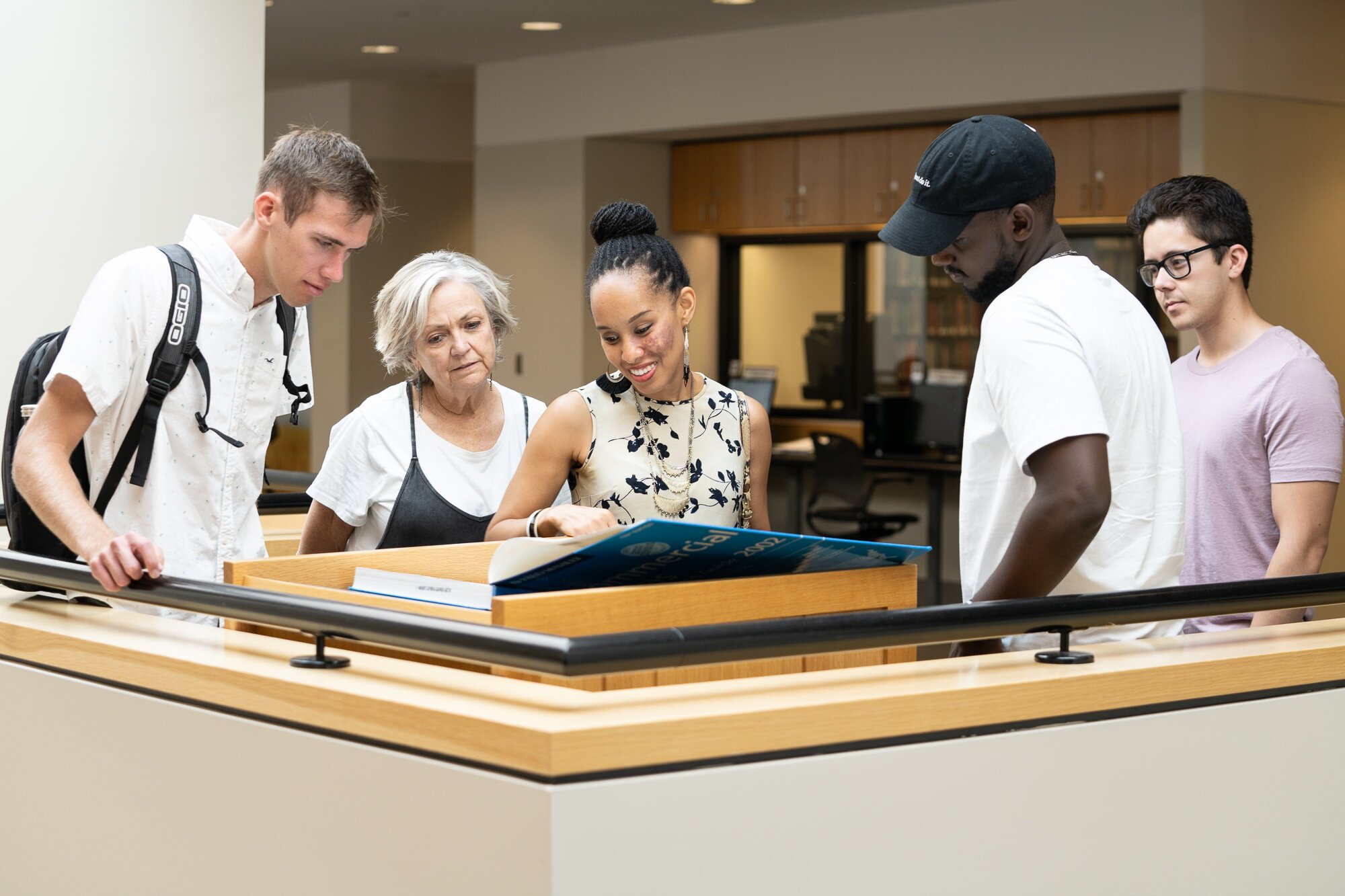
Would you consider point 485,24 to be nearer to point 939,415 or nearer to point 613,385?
point 939,415

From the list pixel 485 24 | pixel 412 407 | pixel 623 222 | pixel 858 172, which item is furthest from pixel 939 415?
pixel 623 222

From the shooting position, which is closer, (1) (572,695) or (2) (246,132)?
(1) (572,695)

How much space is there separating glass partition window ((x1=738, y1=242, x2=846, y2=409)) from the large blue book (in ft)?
25.9

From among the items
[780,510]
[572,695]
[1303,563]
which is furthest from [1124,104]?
[572,695]

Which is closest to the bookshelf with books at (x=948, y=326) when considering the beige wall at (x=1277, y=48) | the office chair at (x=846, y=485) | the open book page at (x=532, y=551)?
the office chair at (x=846, y=485)

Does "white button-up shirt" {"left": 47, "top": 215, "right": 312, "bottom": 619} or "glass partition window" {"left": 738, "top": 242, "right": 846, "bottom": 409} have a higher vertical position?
"glass partition window" {"left": 738, "top": 242, "right": 846, "bottom": 409}

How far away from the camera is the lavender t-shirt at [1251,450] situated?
215cm

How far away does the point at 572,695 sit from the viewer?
4.38 ft

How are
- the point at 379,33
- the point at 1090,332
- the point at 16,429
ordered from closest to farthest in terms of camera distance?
the point at 1090,332 < the point at 16,429 < the point at 379,33

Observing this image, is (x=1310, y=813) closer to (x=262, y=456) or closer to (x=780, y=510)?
(x=262, y=456)

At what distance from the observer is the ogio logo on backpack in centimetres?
205

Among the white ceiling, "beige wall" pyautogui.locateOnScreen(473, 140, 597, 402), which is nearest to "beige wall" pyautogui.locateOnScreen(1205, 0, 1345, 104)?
the white ceiling

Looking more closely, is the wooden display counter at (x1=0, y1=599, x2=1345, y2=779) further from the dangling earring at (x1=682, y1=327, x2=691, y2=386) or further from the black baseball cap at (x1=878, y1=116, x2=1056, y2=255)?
the dangling earring at (x1=682, y1=327, x2=691, y2=386)

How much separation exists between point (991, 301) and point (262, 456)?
1224mm
